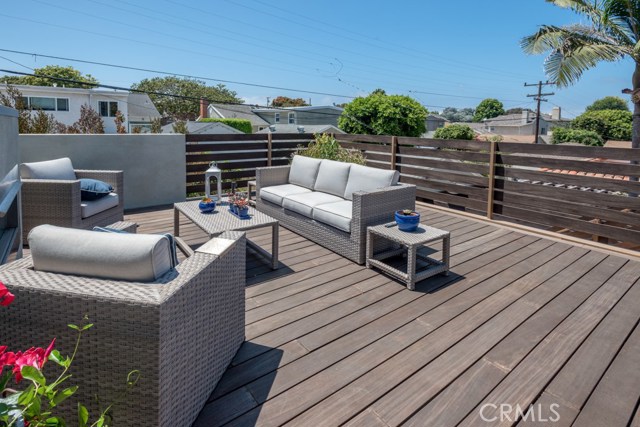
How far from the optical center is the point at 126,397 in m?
1.40

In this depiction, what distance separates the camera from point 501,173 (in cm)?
520

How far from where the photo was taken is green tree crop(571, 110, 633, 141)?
2569 cm

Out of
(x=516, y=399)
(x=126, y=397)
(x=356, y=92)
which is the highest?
(x=356, y=92)

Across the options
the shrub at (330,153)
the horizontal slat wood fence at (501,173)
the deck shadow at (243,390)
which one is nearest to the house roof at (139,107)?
the horizontal slat wood fence at (501,173)

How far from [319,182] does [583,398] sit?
3.26 m

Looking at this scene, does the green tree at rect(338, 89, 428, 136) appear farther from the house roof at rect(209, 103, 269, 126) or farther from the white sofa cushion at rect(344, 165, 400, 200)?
the house roof at rect(209, 103, 269, 126)

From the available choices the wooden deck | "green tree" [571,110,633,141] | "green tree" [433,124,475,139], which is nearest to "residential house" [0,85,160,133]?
"green tree" [433,124,475,139]

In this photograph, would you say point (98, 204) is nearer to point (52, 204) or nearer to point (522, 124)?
point (52, 204)

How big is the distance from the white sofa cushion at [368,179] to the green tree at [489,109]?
62.9 m

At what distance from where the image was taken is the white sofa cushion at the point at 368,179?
3924mm

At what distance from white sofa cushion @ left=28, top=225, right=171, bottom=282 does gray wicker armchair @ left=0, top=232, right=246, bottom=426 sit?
4 cm

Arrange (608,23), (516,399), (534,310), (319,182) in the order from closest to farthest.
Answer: (516,399)
(534,310)
(319,182)
(608,23)

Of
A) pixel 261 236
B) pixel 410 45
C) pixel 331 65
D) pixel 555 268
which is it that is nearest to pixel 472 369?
pixel 555 268

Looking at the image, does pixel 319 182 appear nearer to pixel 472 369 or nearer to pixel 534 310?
pixel 534 310
